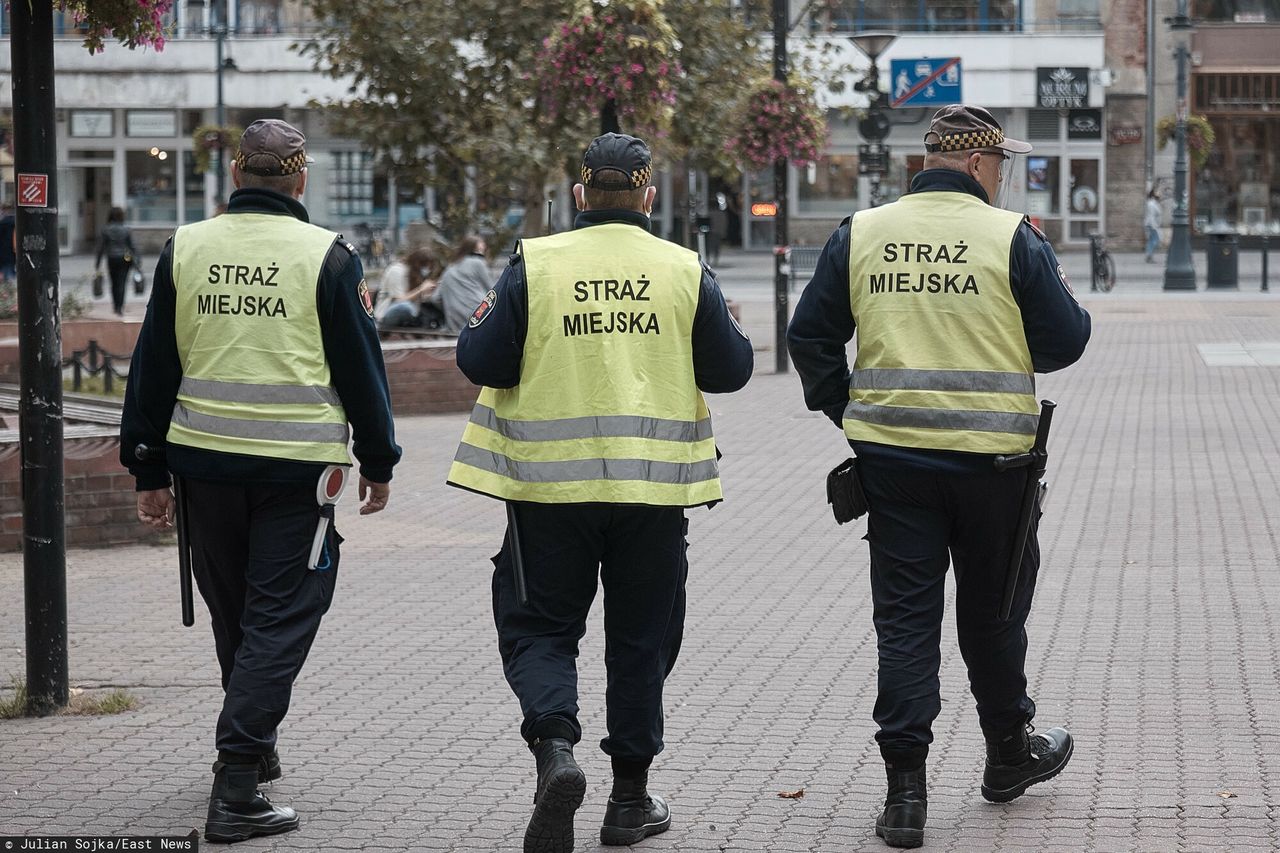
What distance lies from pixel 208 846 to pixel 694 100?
16559 mm

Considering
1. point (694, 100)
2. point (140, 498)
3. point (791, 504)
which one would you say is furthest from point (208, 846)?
point (694, 100)

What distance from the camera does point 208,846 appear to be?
4.61 meters

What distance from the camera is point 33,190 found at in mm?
5758

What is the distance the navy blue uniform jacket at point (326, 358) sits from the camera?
186 inches

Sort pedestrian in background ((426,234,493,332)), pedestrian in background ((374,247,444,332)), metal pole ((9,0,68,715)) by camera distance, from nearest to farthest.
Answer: metal pole ((9,0,68,715))
pedestrian in background ((426,234,493,332))
pedestrian in background ((374,247,444,332))

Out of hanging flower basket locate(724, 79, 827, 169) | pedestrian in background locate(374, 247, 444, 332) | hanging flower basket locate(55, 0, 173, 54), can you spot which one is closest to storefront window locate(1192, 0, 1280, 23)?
hanging flower basket locate(724, 79, 827, 169)

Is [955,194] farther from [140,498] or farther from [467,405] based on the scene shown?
[467,405]

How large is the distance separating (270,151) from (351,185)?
139 feet

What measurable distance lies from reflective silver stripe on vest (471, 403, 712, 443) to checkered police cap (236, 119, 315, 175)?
0.84m

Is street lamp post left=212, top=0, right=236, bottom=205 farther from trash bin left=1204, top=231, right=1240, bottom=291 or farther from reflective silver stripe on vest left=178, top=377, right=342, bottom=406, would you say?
reflective silver stripe on vest left=178, top=377, right=342, bottom=406

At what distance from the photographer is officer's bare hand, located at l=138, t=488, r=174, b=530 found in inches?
193

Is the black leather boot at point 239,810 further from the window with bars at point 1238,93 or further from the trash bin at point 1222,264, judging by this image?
the window with bars at point 1238,93

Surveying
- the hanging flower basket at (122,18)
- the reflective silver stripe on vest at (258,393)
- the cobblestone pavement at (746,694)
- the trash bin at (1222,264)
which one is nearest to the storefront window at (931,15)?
the trash bin at (1222,264)

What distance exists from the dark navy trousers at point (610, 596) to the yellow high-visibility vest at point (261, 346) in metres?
0.61
